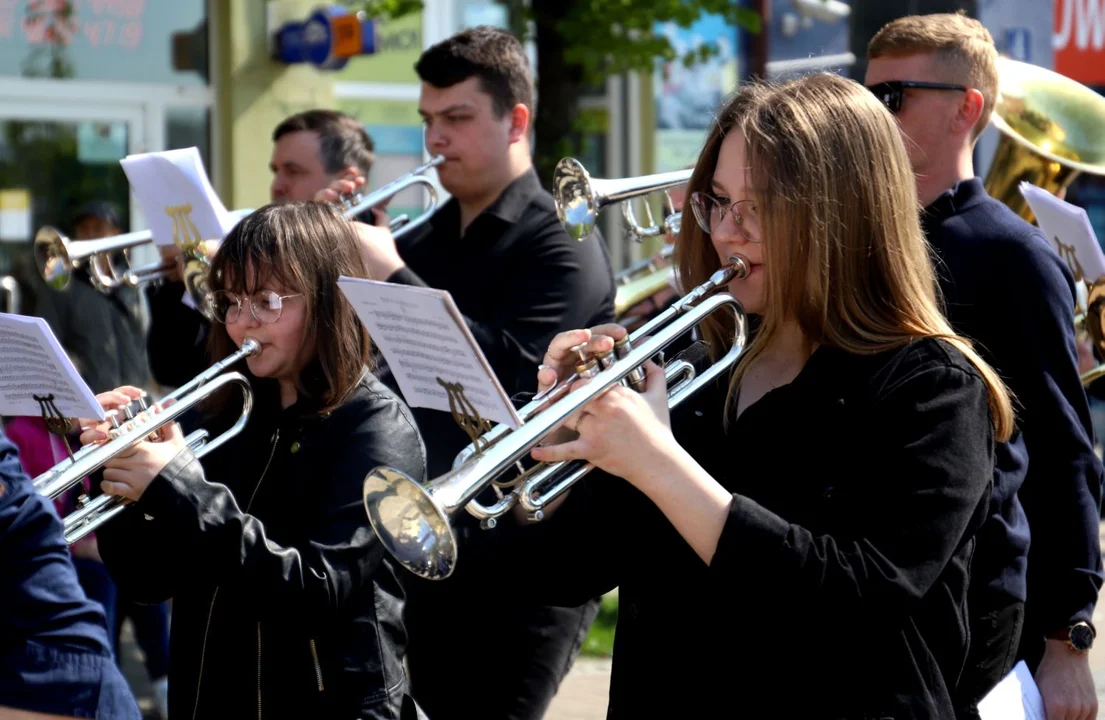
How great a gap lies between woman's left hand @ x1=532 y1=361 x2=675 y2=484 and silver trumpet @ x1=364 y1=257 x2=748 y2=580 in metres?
0.03

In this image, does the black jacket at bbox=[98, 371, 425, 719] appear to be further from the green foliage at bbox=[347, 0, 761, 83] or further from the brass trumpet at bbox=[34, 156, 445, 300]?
the green foliage at bbox=[347, 0, 761, 83]

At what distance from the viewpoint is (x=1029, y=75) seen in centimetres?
422

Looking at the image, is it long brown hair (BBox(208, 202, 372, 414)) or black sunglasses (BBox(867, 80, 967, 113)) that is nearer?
long brown hair (BBox(208, 202, 372, 414))

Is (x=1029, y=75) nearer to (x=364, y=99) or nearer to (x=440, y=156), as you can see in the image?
(x=440, y=156)

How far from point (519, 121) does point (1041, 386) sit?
2073 millimetres

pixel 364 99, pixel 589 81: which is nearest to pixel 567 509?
pixel 589 81

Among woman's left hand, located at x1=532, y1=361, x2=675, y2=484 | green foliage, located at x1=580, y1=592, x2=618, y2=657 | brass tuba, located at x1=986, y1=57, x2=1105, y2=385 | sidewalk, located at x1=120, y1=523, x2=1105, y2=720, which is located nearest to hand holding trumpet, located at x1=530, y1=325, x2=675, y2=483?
woman's left hand, located at x1=532, y1=361, x2=675, y2=484

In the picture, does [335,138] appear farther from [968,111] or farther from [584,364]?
[584,364]

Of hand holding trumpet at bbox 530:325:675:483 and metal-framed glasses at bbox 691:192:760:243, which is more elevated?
metal-framed glasses at bbox 691:192:760:243

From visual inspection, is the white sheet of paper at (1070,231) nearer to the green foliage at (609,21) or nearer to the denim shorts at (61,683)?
the denim shorts at (61,683)

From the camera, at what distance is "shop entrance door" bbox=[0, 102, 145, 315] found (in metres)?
8.24

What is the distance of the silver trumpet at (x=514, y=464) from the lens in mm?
2154

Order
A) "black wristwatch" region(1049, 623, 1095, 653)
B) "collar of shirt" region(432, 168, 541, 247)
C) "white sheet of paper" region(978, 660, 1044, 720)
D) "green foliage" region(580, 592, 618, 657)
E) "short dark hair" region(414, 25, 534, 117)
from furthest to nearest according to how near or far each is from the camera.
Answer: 1. "green foliage" region(580, 592, 618, 657)
2. "short dark hair" region(414, 25, 534, 117)
3. "collar of shirt" region(432, 168, 541, 247)
4. "black wristwatch" region(1049, 623, 1095, 653)
5. "white sheet of paper" region(978, 660, 1044, 720)

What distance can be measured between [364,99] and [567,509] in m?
7.73
